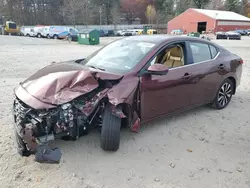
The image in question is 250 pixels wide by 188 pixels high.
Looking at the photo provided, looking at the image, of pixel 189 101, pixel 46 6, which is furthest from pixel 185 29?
pixel 189 101

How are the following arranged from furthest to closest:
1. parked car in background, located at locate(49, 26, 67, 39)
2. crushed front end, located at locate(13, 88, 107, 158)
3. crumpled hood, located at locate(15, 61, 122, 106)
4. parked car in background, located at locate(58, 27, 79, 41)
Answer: parked car in background, located at locate(49, 26, 67, 39), parked car in background, located at locate(58, 27, 79, 41), crumpled hood, located at locate(15, 61, 122, 106), crushed front end, located at locate(13, 88, 107, 158)

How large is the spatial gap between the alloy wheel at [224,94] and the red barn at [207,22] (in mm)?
52324

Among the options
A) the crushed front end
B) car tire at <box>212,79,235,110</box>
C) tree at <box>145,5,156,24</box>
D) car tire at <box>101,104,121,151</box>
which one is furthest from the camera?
tree at <box>145,5,156,24</box>

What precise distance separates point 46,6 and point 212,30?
1700 inches

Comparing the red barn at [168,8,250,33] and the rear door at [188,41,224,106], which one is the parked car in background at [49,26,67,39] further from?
the red barn at [168,8,250,33]

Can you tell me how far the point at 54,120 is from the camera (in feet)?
9.04

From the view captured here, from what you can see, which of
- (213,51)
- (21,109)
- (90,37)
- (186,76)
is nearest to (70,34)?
(90,37)

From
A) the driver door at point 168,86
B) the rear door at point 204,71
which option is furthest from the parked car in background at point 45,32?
the driver door at point 168,86

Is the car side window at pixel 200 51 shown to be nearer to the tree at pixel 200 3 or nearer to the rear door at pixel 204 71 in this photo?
the rear door at pixel 204 71

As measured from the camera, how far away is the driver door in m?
3.42

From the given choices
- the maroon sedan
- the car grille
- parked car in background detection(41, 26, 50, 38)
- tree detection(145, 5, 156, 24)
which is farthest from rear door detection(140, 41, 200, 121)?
tree detection(145, 5, 156, 24)

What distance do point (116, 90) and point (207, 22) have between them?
5651 cm

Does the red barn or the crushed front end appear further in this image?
the red barn

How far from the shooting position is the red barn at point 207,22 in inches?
2083
